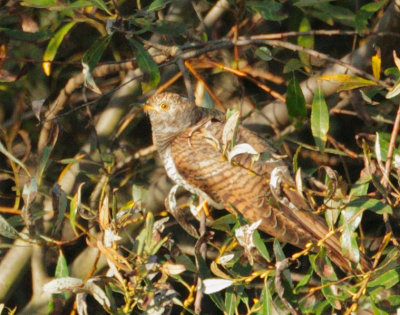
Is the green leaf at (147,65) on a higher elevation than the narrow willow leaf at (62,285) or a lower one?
higher

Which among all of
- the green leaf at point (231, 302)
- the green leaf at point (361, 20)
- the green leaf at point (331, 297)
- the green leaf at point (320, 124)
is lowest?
the green leaf at point (231, 302)

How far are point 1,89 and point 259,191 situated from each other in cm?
128

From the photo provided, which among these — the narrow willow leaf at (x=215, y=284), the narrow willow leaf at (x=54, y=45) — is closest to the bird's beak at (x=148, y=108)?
the narrow willow leaf at (x=54, y=45)

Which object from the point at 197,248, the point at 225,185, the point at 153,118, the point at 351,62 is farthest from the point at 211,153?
the point at 197,248

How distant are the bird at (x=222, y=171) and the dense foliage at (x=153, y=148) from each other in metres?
0.11

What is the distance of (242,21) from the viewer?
411 centimetres

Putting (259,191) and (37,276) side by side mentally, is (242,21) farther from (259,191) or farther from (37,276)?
(37,276)

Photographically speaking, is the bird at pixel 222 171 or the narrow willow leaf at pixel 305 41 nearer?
the bird at pixel 222 171

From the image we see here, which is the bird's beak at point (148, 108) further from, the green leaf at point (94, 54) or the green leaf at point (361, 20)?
the green leaf at point (361, 20)

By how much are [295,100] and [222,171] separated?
462mm

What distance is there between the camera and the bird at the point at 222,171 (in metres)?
3.26

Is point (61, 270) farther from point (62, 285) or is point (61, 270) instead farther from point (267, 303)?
point (267, 303)

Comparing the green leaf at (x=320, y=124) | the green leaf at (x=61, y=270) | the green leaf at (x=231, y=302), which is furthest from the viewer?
the green leaf at (x=320, y=124)

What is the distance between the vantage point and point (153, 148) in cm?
399
